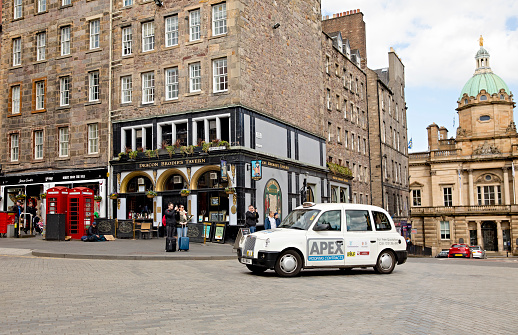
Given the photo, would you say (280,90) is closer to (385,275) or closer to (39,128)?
(39,128)

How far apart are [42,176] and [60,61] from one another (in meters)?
7.59

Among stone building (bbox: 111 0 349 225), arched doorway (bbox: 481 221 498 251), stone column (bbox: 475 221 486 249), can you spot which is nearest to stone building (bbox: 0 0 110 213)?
stone building (bbox: 111 0 349 225)

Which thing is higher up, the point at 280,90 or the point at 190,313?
the point at 280,90

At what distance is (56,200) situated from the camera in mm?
25234

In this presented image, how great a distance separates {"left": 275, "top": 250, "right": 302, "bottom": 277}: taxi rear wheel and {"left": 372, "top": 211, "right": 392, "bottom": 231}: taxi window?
8.57ft

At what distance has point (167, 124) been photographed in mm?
30734

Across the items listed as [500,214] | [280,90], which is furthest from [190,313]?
[500,214]

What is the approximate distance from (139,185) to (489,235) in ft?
164

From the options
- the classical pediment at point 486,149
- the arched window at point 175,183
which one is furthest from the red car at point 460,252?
the classical pediment at point 486,149

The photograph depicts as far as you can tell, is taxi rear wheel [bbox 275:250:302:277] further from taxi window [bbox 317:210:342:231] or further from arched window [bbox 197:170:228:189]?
arched window [bbox 197:170:228:189]

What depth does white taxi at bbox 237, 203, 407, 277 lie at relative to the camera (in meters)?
13.3

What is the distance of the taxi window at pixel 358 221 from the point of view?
1427cm

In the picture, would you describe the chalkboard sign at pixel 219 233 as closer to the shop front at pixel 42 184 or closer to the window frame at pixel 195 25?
the shop front at pixel 42 184

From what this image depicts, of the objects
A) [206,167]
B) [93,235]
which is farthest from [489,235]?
[93,235]
